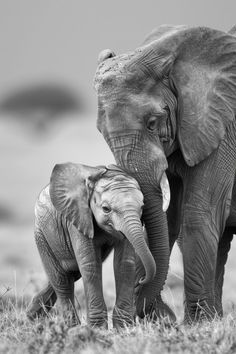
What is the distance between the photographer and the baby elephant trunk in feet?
29.8

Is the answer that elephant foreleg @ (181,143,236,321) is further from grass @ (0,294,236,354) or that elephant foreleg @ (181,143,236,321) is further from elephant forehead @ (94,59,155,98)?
grass @ (0,294,236,354)

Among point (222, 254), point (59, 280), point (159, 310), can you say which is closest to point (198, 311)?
point (159, 310)

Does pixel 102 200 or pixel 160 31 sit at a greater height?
pixel 160 31

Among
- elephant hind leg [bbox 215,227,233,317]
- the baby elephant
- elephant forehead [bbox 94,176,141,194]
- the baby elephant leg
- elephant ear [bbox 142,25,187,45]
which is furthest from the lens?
elephant hind leg [bbox 215,227,233,317]

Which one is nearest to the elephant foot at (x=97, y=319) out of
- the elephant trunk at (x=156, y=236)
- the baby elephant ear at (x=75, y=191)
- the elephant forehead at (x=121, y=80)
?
the elephant trunk at (x=156, y=236)

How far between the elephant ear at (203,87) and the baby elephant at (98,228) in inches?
33.6

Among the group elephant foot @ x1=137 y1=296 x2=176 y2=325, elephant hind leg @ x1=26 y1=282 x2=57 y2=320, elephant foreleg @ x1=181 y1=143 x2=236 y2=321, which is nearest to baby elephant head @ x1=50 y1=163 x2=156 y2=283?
elephant foreleg @ x1=181 y1=143 x2=236 y2=321

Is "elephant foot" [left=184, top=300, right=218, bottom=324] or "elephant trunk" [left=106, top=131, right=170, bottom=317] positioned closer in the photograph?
"elephant trunk" [left=106, top=131, right=170, bottom=317]

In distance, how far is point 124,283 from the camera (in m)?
9.61

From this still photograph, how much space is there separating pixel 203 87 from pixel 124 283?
76.5 inches

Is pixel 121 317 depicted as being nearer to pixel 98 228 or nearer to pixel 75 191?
pixel 98 228

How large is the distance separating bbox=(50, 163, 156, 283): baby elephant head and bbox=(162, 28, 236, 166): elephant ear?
0.85 metres

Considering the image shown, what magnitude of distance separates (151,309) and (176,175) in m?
1.25

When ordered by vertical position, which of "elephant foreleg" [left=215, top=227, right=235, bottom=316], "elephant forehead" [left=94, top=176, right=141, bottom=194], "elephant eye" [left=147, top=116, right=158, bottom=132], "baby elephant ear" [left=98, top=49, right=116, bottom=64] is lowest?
"elephant foreleg" [left=215, top=227, right=235, bottom=316]
